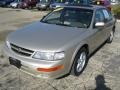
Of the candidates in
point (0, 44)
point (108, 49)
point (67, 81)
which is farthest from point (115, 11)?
point (67, 81)

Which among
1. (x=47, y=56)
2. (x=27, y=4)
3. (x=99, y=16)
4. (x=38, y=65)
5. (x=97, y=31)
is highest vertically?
(x=99, y=16)

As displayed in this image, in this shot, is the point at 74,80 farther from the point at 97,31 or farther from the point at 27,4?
the point at 27,4

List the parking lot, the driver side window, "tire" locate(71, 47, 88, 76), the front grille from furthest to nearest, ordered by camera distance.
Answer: the driver side window, "tire" locate(71, 47, 88, 76), the parking lot, the front grille

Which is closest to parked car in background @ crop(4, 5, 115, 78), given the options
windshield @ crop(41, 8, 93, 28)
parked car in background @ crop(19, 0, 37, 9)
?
windshield @ crop(41, 8, 93, 28)

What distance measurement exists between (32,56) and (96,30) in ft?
6.98

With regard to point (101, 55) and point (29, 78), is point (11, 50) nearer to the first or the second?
point (29, 78)

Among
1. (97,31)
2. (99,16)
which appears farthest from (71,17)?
(99,16)

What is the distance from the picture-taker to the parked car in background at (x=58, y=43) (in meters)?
3.80

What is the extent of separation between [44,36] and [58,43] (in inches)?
20.1

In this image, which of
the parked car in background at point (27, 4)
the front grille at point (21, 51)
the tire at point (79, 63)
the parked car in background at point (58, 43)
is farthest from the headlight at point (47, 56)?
the parked car in background at point (27, 4)

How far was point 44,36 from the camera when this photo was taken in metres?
4.39

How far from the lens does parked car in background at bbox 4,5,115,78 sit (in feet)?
12.5

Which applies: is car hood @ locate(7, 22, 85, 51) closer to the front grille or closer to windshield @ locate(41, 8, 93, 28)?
the front grille

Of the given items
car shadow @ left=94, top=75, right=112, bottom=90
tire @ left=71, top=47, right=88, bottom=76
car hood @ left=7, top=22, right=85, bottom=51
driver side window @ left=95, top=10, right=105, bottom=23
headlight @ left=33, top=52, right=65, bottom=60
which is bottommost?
car shadow @ left=94, top=75, right=112, bottom=90
